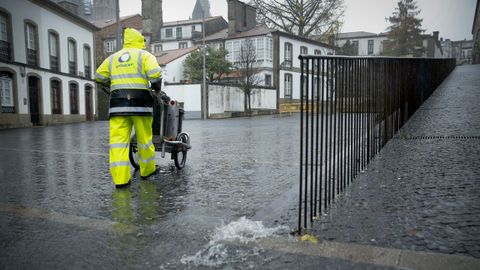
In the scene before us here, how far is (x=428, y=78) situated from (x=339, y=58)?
9458 millimetres

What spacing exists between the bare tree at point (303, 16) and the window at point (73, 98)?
23.8 metres

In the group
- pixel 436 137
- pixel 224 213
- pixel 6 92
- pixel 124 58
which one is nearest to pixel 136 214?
pixel 224 213

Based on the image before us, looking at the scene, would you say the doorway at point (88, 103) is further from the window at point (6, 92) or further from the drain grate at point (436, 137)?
the drain grate at point (436, 137)

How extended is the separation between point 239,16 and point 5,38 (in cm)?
2660

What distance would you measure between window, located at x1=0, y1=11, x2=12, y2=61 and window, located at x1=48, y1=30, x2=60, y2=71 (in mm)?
4334

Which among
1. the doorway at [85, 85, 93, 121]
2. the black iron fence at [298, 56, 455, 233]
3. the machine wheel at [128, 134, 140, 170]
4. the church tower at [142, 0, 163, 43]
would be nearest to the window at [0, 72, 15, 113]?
the doorway at [85, 85, 93, 121]

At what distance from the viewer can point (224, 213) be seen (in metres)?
3.83

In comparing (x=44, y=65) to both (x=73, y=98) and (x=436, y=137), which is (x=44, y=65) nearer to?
(x=73, y=98)

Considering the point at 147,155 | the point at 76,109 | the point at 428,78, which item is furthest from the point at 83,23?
the point at 147,155

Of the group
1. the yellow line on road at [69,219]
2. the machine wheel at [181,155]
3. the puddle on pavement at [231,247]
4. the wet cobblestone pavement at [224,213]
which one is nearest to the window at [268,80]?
the wet cobblestone pavement at [224,213]

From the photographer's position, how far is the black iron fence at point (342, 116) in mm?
3410

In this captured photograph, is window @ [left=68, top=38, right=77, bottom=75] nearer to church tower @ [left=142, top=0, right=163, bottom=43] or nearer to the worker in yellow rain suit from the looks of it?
church tower @ [left=142, top=0, right=163, bottom=43]

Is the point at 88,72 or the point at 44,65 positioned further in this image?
the point at 88,72

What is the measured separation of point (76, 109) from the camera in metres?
31.2
